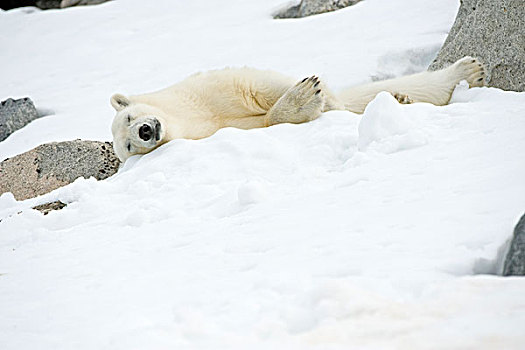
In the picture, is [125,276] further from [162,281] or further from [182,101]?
[182,101]

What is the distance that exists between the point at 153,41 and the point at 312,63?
4.15m

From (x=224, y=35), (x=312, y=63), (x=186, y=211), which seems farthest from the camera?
(x=224, y=35)

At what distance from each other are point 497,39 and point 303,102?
4.97 ft

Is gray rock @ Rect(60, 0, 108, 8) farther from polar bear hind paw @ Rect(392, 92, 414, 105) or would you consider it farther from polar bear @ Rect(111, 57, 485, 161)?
polar bear hind paw @ Rect(392, 92, 414, 105)

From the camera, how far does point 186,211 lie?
3.20m

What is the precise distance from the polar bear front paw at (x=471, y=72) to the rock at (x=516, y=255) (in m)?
3.08

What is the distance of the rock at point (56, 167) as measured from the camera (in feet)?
18.1

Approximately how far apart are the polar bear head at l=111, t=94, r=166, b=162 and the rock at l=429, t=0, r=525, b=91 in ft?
8.06

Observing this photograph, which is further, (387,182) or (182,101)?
(182,101)

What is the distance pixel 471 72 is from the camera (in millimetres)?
4672

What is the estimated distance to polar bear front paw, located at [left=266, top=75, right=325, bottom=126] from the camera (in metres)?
4.46

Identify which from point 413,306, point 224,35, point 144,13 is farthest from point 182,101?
point 144,13

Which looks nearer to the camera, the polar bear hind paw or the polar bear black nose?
the polar bear black nose

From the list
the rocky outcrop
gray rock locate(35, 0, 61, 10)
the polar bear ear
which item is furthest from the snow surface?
gray rock locate(35, 0, 61, 10)
